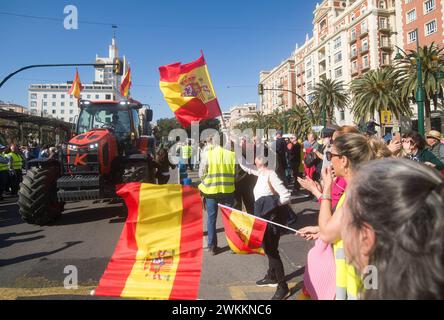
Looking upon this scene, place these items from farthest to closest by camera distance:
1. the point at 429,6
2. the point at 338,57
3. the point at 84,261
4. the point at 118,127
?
the point at 338,57
the point at 429,6
the point at 118,127
the point at 84,261

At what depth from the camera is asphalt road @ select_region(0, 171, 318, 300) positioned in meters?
3.83

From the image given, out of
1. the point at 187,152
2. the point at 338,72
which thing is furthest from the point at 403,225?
the point at 338,72

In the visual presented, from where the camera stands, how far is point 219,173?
17.6ft

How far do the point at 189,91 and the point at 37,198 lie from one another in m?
4.14

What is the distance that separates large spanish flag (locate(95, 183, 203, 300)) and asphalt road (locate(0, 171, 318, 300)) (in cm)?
146

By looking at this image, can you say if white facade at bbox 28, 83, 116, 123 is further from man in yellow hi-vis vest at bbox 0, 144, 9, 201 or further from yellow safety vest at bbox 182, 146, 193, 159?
man in yellow hi-vis vest at bbox 0, 144, 9, 201

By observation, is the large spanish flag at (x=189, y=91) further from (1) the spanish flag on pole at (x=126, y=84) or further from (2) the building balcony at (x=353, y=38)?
(2) the building balcony at (x=353, y=38)

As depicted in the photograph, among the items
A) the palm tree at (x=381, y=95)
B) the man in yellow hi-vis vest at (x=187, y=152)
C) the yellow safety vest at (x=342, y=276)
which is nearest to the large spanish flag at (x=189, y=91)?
the yellow safety vest at (x=342, y=276)

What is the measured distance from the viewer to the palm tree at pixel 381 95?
34.1 meters

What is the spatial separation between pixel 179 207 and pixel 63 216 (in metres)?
6.82

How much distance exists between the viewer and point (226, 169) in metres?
5.46

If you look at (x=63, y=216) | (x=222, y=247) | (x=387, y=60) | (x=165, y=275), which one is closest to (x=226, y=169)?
(x=222, y=247)

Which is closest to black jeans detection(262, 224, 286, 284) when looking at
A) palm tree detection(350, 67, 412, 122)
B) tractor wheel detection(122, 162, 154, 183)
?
tractor wheel detection(122, 162, 154, 183)

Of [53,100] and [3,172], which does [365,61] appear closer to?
[3,172]
